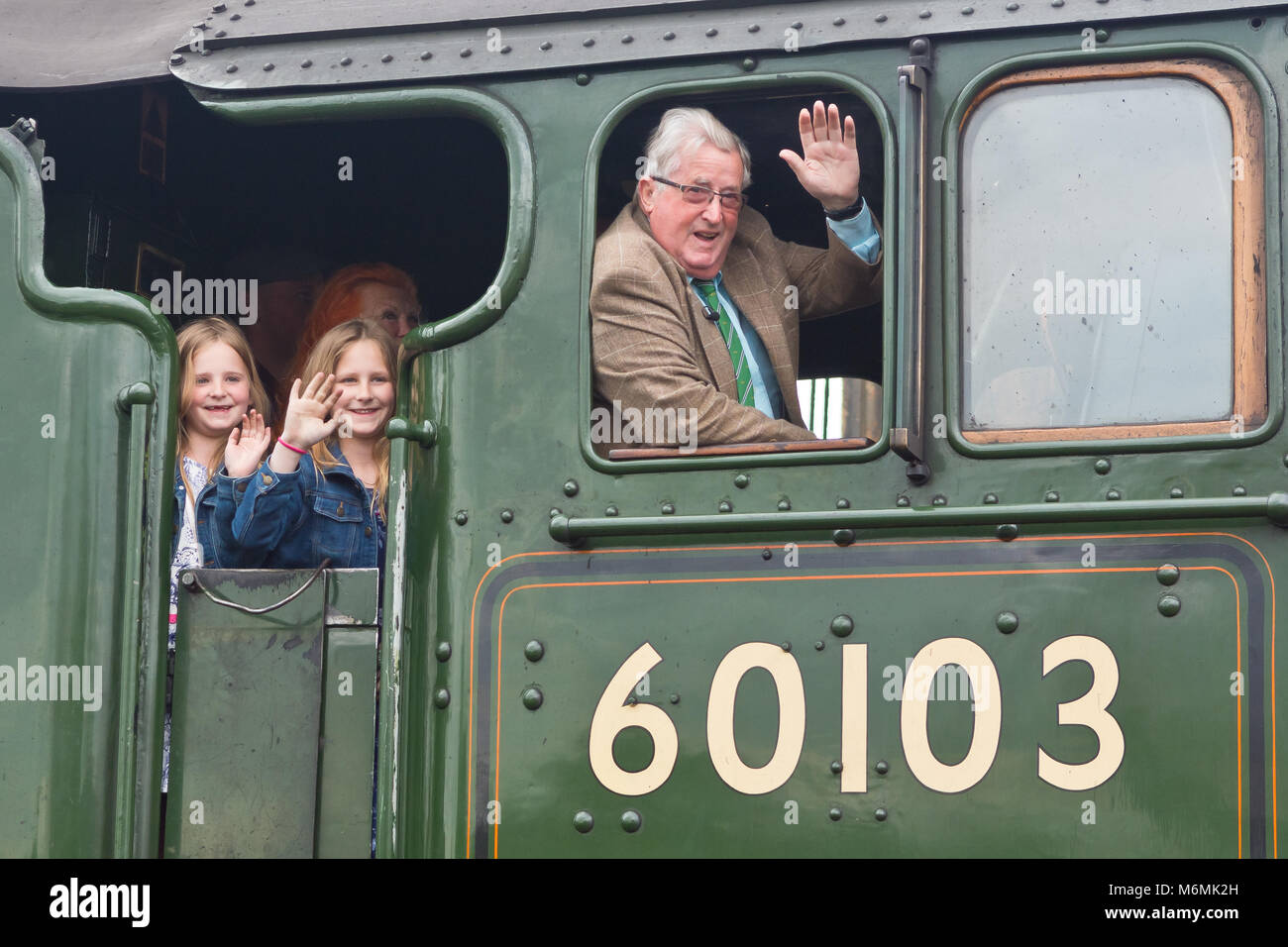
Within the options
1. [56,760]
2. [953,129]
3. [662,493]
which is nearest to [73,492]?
[56,760]

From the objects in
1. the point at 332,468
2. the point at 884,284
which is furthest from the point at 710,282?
the point at 332,468

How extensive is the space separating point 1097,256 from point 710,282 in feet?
3.17

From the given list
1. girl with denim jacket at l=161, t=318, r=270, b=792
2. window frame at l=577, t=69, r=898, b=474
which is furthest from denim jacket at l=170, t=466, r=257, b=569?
window frame at l=577, t=69, r=898, b=474

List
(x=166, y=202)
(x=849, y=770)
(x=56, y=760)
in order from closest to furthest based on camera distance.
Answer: (x=849, y=770)
(x=56, y=760)
(x=166, y=202)

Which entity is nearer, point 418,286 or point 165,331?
point 165,331

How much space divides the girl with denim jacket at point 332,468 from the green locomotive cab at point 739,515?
0.14 meters

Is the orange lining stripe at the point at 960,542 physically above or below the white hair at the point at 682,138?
below

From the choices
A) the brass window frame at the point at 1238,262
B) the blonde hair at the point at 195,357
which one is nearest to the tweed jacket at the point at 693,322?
the brass window frame at the point at 1238,262

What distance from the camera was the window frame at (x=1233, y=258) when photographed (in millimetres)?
3387

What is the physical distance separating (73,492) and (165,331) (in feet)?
1.51

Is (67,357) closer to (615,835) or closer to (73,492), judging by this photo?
(73,492)

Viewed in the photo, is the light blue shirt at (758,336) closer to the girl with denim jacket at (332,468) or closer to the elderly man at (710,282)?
the elderly man at (710,282)
